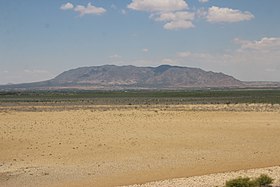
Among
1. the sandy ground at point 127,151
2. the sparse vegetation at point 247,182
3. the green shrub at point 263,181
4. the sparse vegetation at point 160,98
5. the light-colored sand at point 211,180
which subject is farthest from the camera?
the sparse vegetation at point 160,98

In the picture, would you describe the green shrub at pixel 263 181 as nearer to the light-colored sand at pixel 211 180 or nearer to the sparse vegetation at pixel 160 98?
the light-colored sand at pixel 211 180

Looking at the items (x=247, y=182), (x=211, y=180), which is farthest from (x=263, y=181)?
(x=211, y=180)

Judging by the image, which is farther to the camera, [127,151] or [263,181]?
[127,151]

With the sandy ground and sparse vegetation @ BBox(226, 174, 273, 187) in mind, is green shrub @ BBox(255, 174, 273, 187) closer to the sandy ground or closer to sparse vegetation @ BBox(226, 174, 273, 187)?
sparse vegetation @ BBox(226, 174, 273, 187)

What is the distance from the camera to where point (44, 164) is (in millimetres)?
19234

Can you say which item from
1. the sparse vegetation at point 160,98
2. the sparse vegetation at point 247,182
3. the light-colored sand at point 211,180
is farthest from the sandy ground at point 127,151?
the sparse vegetation at point 160,98

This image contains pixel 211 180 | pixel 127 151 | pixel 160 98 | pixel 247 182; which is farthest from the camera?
pixel 160 98

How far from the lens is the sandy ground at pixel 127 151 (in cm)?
1697

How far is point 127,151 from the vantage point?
22531 mm

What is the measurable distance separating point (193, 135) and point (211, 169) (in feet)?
35.7

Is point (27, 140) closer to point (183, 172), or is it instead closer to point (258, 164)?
point (183, 172)

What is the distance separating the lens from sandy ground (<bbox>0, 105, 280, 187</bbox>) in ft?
55.7

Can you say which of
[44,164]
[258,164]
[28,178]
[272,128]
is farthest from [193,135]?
[28,178]

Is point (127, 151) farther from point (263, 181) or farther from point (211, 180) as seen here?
point (263, 181)
